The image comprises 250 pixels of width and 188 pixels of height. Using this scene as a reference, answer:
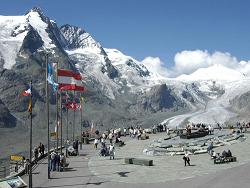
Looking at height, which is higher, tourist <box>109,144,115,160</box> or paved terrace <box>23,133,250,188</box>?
tourist <box>109,144,115,160</box>

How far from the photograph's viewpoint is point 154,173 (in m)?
39.2

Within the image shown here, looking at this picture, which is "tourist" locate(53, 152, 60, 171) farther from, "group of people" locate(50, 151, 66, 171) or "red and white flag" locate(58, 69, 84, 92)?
"red and white flag" locate(58, 69, 84, 92)

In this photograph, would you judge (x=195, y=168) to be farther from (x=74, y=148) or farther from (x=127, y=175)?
(x=74, y=148)

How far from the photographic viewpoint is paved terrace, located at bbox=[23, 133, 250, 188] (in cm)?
3331

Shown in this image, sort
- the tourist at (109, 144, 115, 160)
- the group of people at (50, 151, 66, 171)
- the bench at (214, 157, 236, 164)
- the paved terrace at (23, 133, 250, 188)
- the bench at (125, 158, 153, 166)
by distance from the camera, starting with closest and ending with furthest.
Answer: the paved terrace at (23, 133, 250, 188) < the bench at (214, 157, 236, 164) < the group of people at (50, 151, 66, 171) < the bench at (125, 158, 153, 166) < the tourist at (109, 144, 115, 160)

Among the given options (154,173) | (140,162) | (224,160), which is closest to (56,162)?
(140,162)

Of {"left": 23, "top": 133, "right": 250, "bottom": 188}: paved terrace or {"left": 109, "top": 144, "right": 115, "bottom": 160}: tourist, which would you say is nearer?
{"left": 23, "top": 133, "right": 250, "bottom": 188}: paved terrace

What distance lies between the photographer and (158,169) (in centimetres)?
4119

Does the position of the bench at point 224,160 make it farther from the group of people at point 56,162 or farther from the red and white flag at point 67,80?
the red and white flag at point 67,80

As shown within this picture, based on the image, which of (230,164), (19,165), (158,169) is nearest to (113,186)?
(158,169)

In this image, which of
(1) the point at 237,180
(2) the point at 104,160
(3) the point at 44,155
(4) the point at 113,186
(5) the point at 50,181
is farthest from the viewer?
(3) the point at 44,155

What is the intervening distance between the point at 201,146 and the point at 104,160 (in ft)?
36.9

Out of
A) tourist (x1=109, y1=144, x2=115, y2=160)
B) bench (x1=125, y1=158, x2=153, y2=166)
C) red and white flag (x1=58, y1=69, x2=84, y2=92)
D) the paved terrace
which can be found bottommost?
the paved terrace

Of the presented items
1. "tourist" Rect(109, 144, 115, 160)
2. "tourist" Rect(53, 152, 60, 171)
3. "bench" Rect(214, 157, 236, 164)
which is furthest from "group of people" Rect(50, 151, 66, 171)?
"bench" Rect(214, 157, 236, 164)
